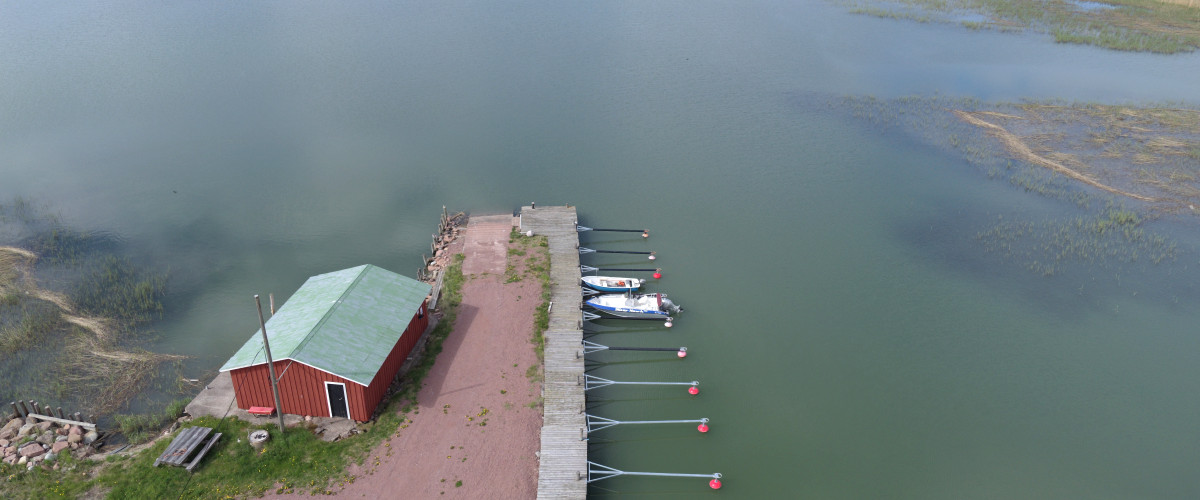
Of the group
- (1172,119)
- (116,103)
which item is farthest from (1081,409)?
(116,103)

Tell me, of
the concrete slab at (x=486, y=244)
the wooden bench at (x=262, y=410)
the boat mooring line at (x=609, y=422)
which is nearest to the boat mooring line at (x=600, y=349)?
the boat mooring line at (x=609, y=422)

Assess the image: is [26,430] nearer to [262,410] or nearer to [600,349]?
[262,410]

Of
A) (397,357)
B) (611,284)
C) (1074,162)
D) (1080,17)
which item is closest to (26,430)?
(397,357)

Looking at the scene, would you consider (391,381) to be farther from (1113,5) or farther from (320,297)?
(1113,5)

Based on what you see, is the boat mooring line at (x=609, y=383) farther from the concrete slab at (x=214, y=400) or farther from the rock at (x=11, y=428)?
the rock at (x=11, y=428)

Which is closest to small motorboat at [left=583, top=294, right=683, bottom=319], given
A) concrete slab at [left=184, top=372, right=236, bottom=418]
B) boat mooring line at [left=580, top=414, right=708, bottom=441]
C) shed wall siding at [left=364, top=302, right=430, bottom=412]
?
boat mooring line at [left=580, top=414, right=708, bottom=441]

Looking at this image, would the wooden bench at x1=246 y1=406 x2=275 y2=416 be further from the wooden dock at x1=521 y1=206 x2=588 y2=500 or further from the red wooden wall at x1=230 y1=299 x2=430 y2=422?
the wooden dock at x1=521 y1=206 x2=588 y2=500
